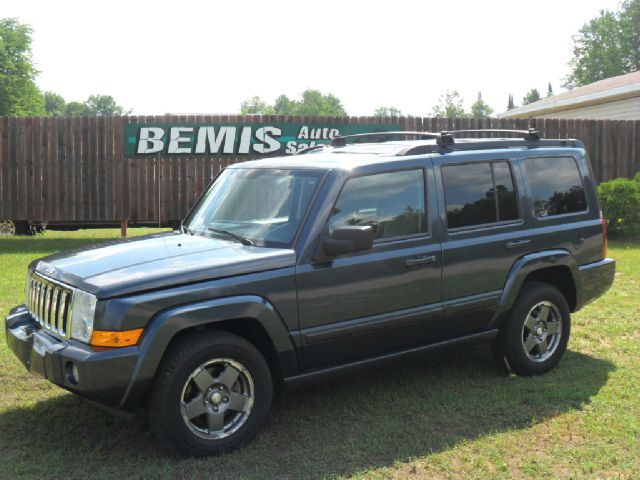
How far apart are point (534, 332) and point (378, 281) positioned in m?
1.77

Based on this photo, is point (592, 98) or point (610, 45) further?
point (610, 45)

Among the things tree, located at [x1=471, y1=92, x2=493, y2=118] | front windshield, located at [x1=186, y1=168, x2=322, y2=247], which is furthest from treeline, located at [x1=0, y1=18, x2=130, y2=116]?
front windshield, located at [x1=186, y1=168, x2=322, y2=247]

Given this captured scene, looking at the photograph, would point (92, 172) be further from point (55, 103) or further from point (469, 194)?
point (55, 103)

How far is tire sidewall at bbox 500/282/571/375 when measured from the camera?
558 centimetres

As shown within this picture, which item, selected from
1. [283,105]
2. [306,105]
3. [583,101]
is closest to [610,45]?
[583,101]

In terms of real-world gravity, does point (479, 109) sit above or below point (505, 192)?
above

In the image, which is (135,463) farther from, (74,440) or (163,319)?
(163,319)

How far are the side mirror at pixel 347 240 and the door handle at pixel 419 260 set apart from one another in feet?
1.61

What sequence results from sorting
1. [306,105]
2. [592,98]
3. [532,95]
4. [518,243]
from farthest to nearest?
[306,105] < [532,95] < [592,98] < [518,243]

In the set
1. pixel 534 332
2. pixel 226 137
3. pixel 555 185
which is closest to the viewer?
pixel 534 332

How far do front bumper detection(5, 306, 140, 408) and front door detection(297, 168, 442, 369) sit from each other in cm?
115

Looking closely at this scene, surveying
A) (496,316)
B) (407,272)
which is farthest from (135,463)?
(496,316)

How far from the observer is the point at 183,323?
13.1 feet

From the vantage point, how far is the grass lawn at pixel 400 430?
162 inches
